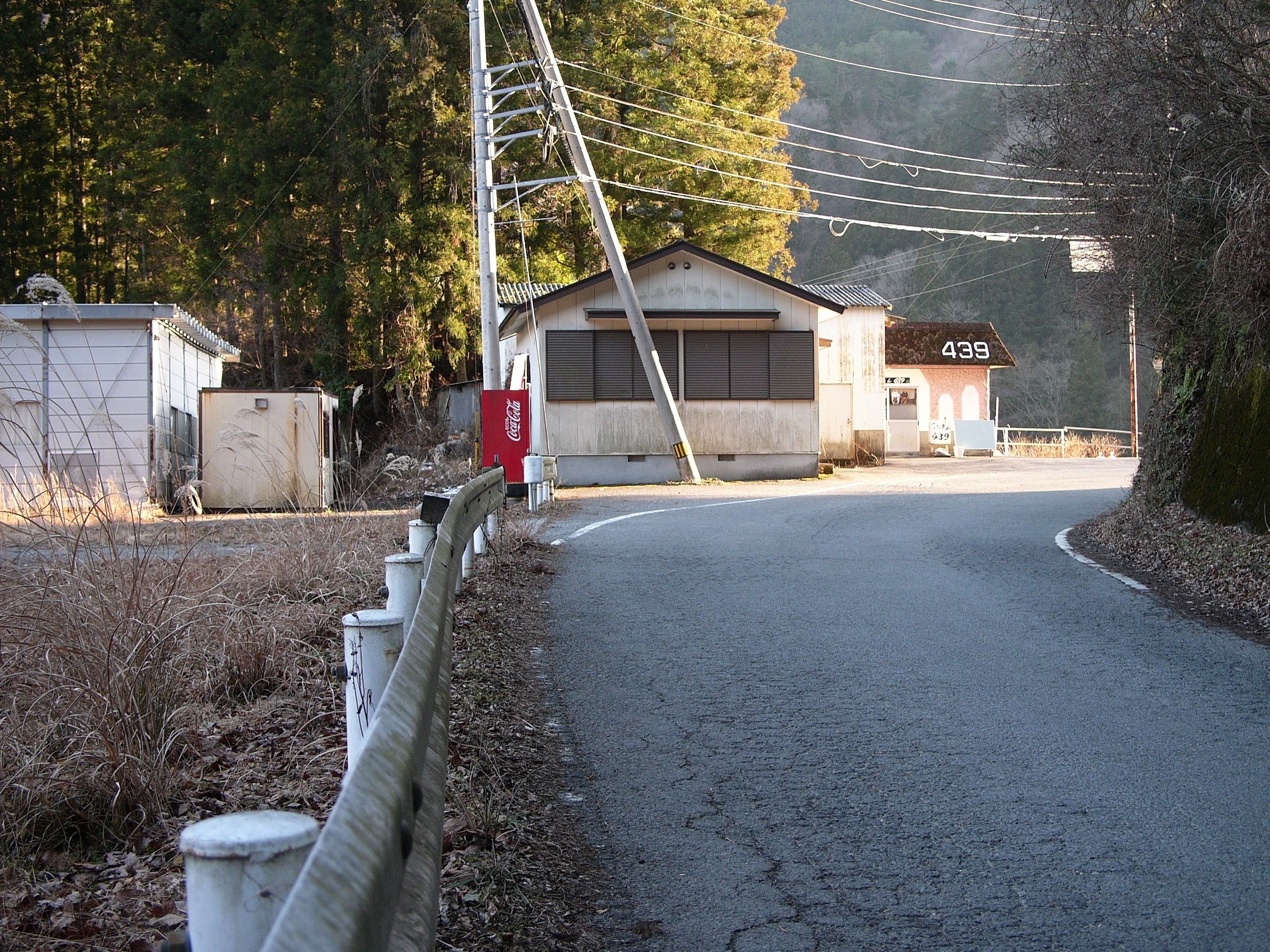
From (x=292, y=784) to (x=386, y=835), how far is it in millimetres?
3017

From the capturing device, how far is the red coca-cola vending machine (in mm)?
15766

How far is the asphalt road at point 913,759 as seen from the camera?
3.66m

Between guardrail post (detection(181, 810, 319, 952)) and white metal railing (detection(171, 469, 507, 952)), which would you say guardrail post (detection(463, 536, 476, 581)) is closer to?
white metal railing (detection(171, 469, 507, 952))

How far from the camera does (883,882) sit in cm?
389

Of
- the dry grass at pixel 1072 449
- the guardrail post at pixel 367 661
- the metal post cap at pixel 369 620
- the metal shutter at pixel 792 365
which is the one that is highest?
Result: the metal shutter at pixel 792 365

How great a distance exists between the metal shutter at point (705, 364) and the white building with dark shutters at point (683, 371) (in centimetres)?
3

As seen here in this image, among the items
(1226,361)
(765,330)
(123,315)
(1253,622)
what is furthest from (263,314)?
(1253,622)

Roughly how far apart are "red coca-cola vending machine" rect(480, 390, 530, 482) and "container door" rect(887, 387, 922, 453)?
1061 inches

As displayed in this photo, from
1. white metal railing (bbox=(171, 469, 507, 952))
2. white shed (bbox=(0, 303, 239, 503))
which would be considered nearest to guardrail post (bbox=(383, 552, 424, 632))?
white metal railing (bbox=(171, 469, 507, 952))

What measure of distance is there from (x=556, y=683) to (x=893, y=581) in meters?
4.31

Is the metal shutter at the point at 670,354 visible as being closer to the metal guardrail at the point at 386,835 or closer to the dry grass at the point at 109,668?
the dry grass at the point at 109,668

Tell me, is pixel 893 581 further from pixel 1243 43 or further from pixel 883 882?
pixel 883 882

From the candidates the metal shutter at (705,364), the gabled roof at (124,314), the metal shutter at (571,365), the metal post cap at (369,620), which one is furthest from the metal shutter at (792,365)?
the metal post cap at (369,620)

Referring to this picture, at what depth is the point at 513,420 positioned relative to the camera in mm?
15930
